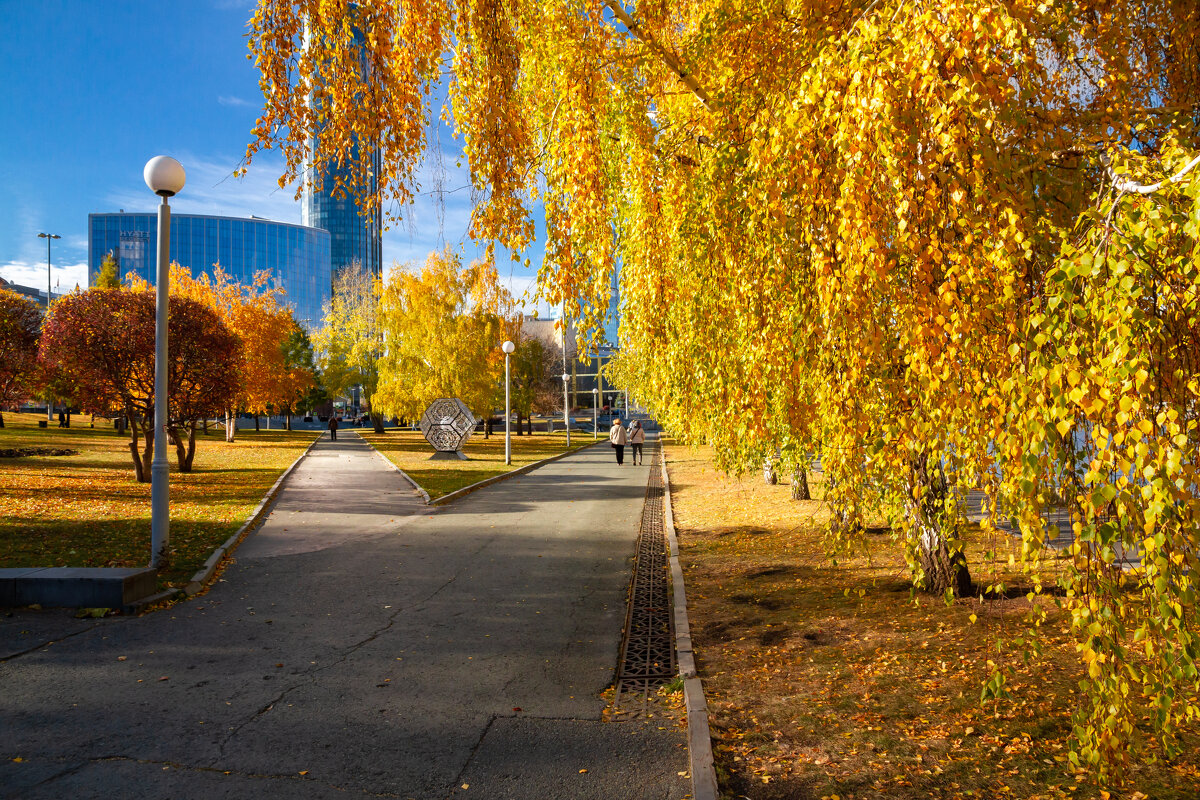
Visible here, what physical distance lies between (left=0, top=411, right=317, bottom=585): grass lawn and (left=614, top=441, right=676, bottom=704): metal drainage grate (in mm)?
5154

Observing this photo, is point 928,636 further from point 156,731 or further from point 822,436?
point 156,731

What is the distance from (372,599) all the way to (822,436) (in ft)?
17.2

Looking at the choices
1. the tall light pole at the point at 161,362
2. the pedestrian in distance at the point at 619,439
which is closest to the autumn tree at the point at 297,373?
the pedestrian in distance at the point at 619,439

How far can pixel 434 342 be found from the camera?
33969 millimetres

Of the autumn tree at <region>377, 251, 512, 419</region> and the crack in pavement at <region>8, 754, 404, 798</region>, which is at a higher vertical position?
the autumn tree at <region>377, 251, 512, 419</region>

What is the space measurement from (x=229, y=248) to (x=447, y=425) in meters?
122

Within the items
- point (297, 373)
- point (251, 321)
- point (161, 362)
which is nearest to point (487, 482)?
point (161, 362)

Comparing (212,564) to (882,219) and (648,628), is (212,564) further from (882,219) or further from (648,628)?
(882,219)

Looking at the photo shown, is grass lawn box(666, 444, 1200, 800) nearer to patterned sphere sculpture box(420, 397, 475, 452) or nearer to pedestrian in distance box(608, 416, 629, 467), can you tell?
pedestrian in distance box(608, 416, 629, 467)

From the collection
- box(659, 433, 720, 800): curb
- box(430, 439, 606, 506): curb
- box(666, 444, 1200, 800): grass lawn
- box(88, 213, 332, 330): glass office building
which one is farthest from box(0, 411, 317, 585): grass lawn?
box(88, 213, 332, 330): glass office building

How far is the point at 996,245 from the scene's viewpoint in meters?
3.12

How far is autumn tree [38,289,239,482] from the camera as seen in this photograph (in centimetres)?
A: 1727

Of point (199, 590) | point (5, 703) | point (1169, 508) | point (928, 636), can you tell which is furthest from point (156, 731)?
point (928, 636)

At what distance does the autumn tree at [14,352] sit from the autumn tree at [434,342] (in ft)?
43.5
